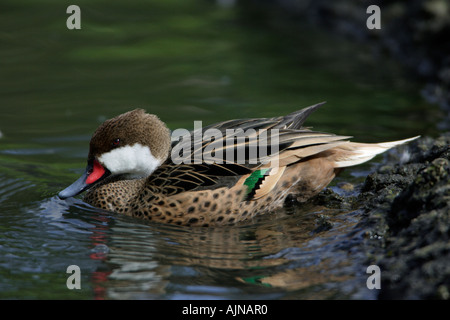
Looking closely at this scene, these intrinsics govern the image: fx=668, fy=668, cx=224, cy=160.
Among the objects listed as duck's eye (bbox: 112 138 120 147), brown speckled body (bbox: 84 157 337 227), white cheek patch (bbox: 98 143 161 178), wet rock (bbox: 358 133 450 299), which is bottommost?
wet rock (bbox: 358 133 450 299)

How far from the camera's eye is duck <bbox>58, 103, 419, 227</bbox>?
650cm

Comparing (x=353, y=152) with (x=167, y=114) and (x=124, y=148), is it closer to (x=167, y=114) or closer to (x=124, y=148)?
(x=124, y=148)

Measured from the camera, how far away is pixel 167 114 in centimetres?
973

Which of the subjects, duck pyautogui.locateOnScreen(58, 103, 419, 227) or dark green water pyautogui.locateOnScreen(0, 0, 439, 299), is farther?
duck pyautogui.locateOnScreen(58, 103, 419, 227)

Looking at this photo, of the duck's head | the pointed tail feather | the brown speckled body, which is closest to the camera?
the brown speckled body

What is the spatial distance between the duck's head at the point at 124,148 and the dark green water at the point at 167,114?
1.23 ft

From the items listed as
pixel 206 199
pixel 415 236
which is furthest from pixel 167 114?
pixel 415 236

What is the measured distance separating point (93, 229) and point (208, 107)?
4114 millimetres

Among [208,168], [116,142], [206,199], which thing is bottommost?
[206,199]

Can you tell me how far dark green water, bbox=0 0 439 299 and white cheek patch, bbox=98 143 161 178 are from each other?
1.71 feet

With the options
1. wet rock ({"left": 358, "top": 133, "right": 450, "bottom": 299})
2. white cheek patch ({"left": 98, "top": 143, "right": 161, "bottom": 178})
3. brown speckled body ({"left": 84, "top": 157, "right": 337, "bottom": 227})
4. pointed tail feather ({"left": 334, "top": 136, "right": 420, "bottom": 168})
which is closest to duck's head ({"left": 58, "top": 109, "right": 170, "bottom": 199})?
white cheek patch ({"left": 98, "top": 143, "right": 161, "bottom": 178})

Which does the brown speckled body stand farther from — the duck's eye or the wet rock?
the wet rock

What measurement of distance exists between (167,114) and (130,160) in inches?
117

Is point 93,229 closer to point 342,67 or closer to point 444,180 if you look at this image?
point 444,180
